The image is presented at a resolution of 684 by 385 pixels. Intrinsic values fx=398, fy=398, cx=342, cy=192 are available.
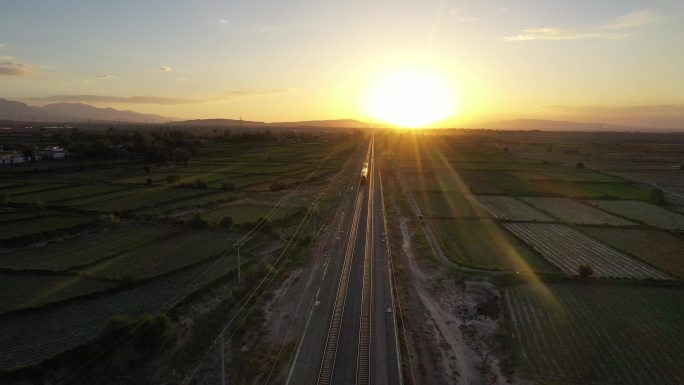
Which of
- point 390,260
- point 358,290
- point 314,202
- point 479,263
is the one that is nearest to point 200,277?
point 358,290

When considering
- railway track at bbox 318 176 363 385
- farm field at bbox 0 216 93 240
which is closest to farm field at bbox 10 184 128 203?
farm field at bbox 0 216 93 240

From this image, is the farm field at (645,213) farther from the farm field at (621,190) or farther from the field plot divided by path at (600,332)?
the field plot divided by path at (600,332)

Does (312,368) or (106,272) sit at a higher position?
(106,272)

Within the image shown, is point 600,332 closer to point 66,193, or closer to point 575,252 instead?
point 575,252

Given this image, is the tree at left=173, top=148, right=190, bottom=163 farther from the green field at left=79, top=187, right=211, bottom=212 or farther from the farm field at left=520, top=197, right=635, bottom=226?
the farm field at left=520, top=197, right=635, bottom=226

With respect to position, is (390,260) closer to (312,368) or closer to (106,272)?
(312,368)

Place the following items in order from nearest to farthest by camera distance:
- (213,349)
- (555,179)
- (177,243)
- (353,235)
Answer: (213,349)
(177,243)
(353,235)
(555,179)

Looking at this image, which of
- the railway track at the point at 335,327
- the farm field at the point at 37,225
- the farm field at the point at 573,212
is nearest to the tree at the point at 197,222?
the farm field at the point at 37,225
